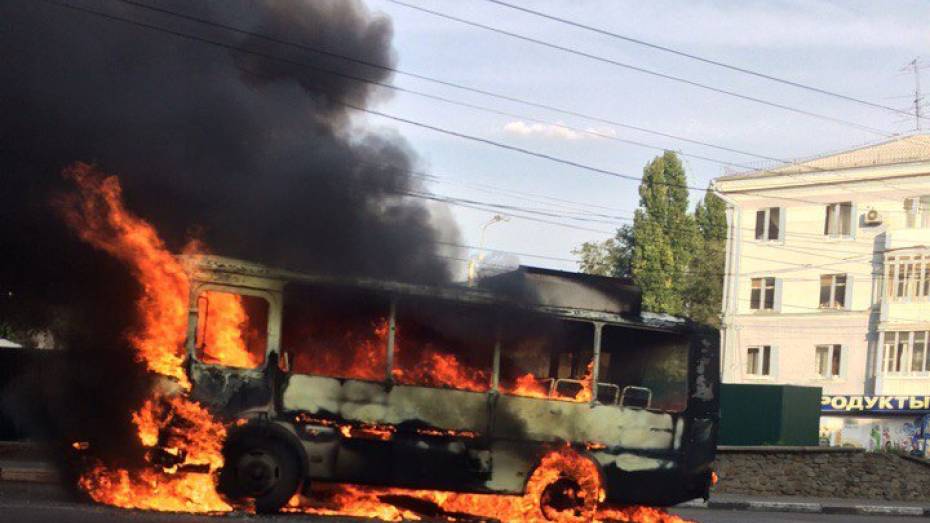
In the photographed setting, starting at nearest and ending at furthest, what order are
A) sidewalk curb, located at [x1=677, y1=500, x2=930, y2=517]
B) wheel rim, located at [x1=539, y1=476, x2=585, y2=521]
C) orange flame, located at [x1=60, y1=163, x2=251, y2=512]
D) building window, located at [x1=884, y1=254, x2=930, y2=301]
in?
orange flame, located at [x1=60, y1=163, x2=251, y2=512], wheel rim, located at [x1=539, y1=476, x2=585, y2=521], sidewalk curb, located at [x1=677, y1=500, x2=930, y2=517], building window, located at [x1=884, y1=254, x2=930, y2=301]

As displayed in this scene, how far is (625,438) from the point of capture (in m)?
15.1

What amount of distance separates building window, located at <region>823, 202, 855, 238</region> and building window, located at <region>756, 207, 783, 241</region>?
2.11 m

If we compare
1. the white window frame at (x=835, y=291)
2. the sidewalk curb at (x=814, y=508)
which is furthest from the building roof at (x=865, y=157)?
the sidewalk curb at (x=814, y=508)

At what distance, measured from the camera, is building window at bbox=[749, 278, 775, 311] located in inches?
2149

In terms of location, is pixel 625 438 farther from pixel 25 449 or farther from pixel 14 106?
pixel 25 449

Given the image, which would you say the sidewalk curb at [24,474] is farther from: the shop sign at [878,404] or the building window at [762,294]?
the building window at [762,294]

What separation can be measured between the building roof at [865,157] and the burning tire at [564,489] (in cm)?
3831

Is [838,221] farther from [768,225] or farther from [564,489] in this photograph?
[564,489]

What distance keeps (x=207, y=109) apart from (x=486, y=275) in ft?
15.8

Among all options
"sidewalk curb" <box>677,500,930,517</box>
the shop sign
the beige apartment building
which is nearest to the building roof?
the beige apartment building

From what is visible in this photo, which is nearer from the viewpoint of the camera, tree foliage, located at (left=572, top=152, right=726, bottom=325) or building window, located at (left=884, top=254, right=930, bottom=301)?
building window, located at (left=884, top=254, right=930, bottom=301)

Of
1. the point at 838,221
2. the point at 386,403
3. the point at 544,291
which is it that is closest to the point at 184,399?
the point at 386,403

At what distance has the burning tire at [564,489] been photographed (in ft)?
48.2

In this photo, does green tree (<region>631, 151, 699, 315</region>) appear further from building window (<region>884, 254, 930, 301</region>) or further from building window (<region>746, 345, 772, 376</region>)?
building window (<region>884, 254, 930, 301</region>)
